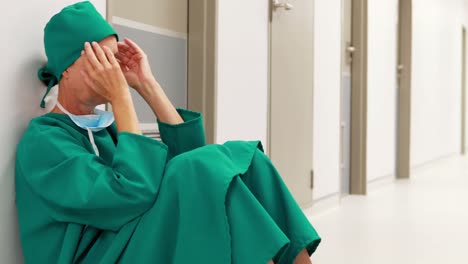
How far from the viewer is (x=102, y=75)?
1665mm

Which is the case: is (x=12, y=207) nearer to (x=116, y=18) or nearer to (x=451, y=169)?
(x=116, y=18)

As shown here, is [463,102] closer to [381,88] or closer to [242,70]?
[381,88]

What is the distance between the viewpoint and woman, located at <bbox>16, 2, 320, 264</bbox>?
153cm

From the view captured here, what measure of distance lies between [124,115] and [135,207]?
0.88 feet

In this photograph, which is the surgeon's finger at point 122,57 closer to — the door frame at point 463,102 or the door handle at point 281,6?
the door handle at point 281,6

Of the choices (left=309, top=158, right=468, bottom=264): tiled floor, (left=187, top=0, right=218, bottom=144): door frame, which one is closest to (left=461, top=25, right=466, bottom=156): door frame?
(left=309, top=158, right=468, bottom=264): tiled floor

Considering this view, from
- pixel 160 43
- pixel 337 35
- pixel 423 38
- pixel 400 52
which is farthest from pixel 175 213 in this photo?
pixel 423 38

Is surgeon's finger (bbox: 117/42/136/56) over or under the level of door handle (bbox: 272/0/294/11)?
under

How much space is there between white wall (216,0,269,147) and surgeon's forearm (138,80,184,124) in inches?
39.9

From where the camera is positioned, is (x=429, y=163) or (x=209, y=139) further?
(x=429, y=163)

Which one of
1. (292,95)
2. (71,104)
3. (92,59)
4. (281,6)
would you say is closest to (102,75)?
(92,59)

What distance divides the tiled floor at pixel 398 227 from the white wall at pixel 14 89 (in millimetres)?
1586

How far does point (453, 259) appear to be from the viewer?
3.00m

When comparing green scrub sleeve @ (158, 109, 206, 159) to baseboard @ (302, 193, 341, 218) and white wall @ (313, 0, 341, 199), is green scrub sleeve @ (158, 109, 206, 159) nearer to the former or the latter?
baseboard @ (302, 193, 341, 218)
